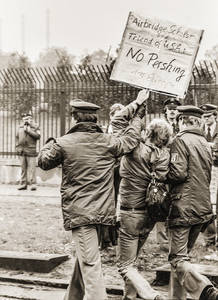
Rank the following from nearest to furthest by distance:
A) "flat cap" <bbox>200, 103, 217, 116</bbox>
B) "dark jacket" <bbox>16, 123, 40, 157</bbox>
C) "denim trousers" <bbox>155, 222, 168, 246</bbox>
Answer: "denim trousers" <bbox>155, 222, 168, 246</bbox>, "flat cap" <bbox>200, 103, 217, 116</bbox>, "dark jacket" <bbox>16, 123, 40, 157</bbox>

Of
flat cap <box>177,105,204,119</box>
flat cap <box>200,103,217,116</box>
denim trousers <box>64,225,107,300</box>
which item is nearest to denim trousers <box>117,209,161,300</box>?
denim trousers <box>64,225,107,300</box>

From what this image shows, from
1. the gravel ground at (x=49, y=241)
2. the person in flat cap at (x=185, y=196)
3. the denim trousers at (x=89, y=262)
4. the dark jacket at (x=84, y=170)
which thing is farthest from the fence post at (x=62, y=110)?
the denim trousers at (x=89, y=262)

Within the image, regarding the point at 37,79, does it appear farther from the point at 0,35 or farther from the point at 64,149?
the point at 0,35

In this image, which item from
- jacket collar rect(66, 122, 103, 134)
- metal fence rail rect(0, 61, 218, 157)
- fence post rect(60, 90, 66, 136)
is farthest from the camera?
Answer: fence post rect(60, 90, 66, 136)

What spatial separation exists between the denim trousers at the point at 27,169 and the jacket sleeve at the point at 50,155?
9095 millimetres

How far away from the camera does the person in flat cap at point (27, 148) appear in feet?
45.6

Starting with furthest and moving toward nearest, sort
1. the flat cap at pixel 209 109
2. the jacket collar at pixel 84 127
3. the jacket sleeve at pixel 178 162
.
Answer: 1. the flat cap at pixel 209 109
2. the jacket sleeve at pixel 178 162
3. the jacket collar at pixel 84 127

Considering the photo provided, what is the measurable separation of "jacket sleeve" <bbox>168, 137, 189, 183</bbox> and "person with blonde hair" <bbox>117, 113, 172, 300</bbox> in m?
0.06

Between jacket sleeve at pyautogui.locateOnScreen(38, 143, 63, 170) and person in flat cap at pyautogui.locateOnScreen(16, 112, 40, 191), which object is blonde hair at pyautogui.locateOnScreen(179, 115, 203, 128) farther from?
person in flat cap at pyautogui.locateOnScreen(16, 112, 40, 191)

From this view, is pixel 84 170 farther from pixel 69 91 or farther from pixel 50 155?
pixel 69 91

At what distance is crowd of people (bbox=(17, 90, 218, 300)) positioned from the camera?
509 cm

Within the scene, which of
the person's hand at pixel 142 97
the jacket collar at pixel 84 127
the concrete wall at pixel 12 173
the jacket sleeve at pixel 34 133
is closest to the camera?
the jacket collar at pixel 84 127

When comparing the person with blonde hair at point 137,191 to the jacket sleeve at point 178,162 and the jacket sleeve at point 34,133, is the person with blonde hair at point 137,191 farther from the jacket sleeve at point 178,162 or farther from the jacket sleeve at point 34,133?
the jacket sleeve at point 34,133

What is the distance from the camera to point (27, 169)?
47.0 ft
